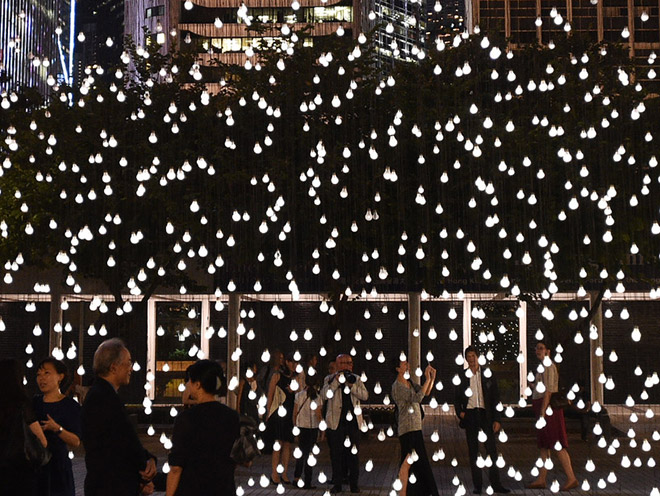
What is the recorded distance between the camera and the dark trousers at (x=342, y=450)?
35.2 feet

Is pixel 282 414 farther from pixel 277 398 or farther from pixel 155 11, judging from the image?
pixel 155 11

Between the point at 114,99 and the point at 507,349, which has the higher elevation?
the point at 114,99

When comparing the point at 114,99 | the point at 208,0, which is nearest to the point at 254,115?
the point at 114,99

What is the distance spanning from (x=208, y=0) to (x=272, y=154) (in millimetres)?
67180

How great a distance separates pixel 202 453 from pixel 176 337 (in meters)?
18.1

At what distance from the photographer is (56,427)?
6039 mm

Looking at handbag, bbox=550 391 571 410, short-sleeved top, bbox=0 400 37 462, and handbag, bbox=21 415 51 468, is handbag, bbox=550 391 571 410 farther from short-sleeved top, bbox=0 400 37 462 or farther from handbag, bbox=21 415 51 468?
short-sleeved top, bbox=0 400 37 462

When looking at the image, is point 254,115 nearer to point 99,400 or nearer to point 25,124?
point 25,124

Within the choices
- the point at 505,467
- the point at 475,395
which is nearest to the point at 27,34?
the point at 505,467

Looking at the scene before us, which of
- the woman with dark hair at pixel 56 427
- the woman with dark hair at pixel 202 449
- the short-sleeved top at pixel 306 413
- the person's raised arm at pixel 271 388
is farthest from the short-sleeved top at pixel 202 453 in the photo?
the person's raised arm at pixel 271 388

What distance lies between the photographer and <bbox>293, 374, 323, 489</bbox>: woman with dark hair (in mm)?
11125

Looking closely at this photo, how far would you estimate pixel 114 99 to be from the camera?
16.1 m

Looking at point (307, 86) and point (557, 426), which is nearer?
point (557, 426)

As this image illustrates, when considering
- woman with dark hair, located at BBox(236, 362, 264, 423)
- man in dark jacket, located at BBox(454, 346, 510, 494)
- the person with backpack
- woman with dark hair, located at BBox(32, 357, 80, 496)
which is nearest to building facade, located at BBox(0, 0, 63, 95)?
woman with dark hair, located at BBox(236, 362, 264, 423)
